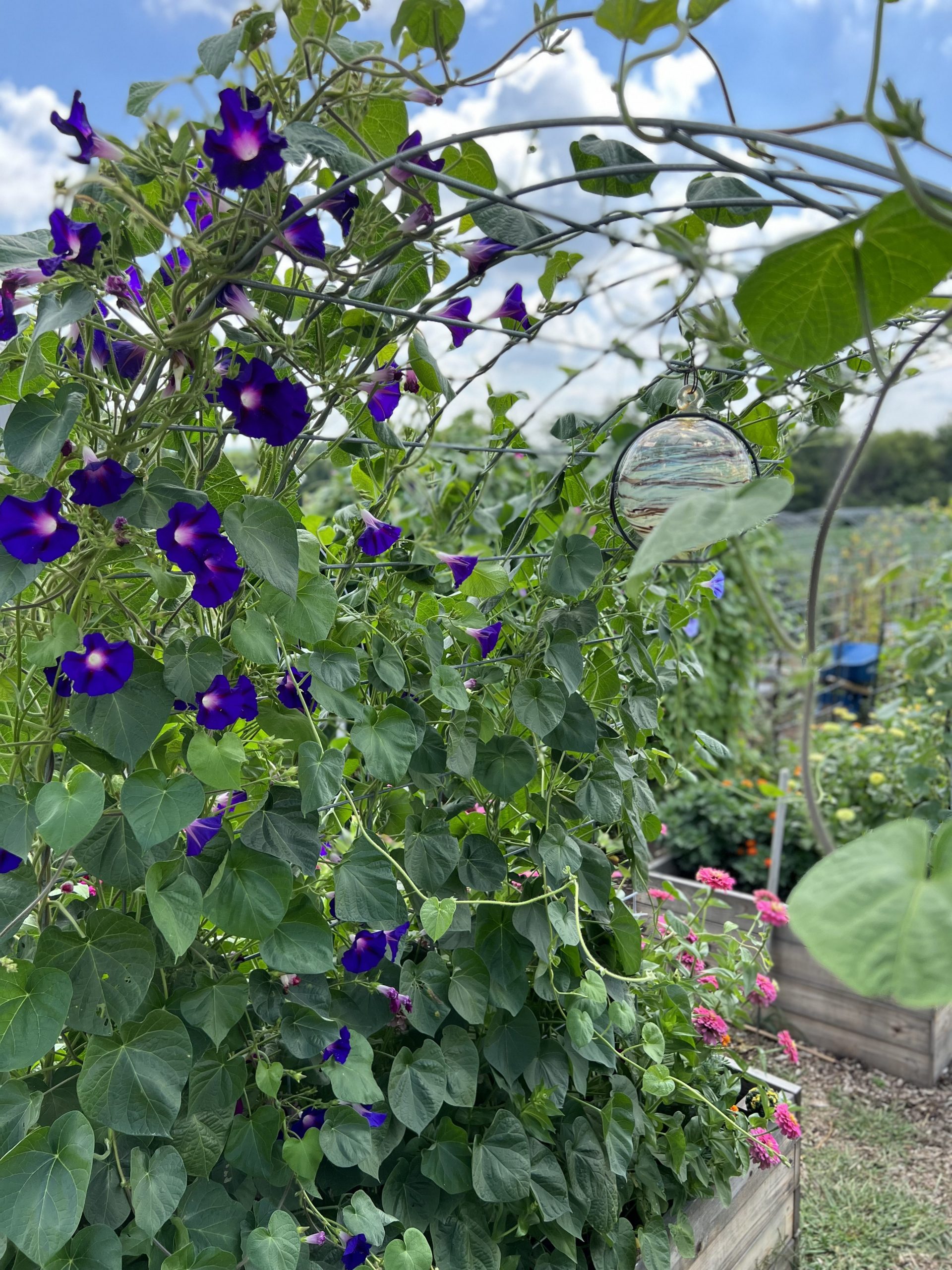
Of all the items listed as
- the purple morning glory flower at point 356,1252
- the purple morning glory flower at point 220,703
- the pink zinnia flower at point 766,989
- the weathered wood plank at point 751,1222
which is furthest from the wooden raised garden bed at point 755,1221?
the purple morning glory flower at point 220,703

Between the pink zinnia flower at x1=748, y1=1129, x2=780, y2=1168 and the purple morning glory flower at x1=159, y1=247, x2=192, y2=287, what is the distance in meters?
1.47

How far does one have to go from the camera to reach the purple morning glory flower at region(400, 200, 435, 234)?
32.0 inches

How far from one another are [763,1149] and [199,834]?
114cm

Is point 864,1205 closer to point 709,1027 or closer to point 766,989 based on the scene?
point 766,989

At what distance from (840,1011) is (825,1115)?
33 centimetres

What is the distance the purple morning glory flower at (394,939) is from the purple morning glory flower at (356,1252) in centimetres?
30

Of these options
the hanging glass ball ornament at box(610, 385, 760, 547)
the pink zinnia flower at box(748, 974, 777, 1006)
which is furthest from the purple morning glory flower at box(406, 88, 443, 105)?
the pink zinnia flower at box(748, 974, 777, 1006)

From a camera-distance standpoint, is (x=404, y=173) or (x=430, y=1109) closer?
(x=404, y=173)

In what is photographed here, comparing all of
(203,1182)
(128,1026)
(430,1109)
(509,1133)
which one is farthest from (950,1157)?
(128,1026)

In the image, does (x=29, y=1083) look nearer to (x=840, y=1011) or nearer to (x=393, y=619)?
(x=393, y=619)

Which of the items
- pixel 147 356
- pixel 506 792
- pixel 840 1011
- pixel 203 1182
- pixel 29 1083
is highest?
pixel 147 356

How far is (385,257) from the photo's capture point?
0.83m

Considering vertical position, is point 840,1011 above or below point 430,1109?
below

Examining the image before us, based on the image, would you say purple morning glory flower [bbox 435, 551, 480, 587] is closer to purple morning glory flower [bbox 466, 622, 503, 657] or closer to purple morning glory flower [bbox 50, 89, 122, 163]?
purple morning glory flower [bbox 466, 622, 503, 657]
